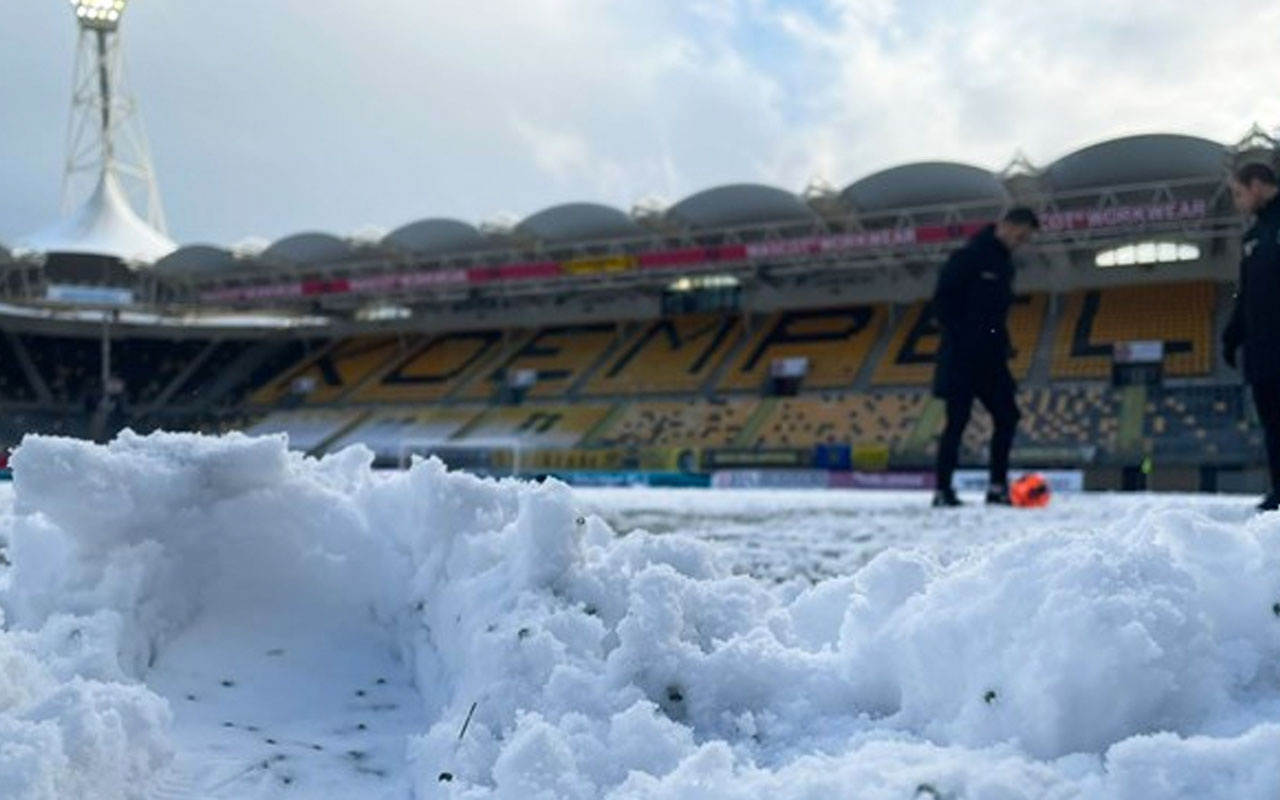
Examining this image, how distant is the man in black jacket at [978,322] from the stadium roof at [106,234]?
28747 millimetres

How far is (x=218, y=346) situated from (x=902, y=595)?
35.4 meters

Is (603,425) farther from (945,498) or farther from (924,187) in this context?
(945,498)

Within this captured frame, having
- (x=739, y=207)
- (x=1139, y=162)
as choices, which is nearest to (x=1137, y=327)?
(x=1139, y=162)

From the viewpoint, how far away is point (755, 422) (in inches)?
959

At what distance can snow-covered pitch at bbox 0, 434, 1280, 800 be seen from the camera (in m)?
1.17

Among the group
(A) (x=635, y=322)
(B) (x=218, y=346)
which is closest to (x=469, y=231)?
(A) (x=635, y=322)

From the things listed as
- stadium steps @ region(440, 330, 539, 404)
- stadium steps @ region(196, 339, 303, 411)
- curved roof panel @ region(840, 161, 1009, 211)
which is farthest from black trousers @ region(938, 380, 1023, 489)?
stadium steps @ region(196, 339, 303, 411)

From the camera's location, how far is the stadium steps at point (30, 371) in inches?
1235

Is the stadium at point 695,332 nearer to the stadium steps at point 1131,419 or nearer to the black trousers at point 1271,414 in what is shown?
the stadium steps at point 1131,419

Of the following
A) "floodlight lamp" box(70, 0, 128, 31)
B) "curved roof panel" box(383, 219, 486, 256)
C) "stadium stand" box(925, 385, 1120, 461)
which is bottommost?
"stadium stand" box(925, 385, 1120, 461)

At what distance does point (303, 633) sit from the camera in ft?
7.13

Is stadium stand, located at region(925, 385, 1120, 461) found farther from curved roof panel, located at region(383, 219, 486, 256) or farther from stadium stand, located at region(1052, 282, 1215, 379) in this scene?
curved roof panel, located at region(383, 219, 486, 256)

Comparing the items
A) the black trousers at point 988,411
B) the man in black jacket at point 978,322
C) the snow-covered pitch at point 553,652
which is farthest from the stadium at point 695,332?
the snow-covered pitch at point 553,652

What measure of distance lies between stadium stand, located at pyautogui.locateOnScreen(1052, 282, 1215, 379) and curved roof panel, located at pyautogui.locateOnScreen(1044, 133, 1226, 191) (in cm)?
362
